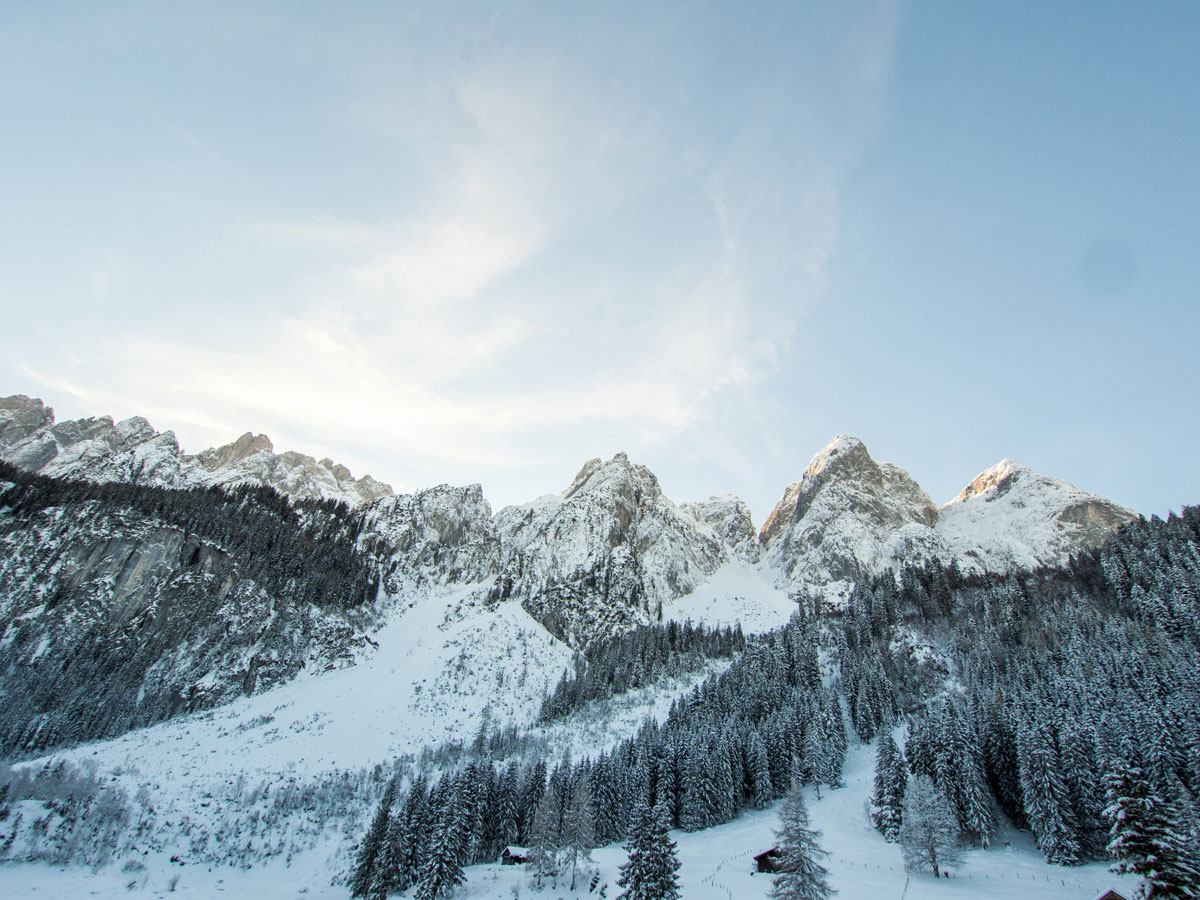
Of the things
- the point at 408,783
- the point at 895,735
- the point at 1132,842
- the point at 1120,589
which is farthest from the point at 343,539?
the point at 1120,589

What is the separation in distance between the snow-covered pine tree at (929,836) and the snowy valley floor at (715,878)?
4.29ft

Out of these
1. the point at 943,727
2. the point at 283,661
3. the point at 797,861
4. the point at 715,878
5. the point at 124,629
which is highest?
the point at 124,629

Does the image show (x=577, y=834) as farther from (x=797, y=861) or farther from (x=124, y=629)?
(x=124, y=629)

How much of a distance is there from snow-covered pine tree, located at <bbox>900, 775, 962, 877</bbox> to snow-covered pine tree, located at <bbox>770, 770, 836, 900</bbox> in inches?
960

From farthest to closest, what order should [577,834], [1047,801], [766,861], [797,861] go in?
[1047,801] < [577,834] < [766,861] < [797,861]

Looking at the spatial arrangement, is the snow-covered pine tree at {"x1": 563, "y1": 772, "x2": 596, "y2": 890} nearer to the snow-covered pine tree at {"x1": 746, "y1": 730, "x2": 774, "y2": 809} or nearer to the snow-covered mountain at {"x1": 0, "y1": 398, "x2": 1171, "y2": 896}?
the snow-covered mountain at {"x1": 0, "y1": 398, "x2": 1171, "y2": 896}

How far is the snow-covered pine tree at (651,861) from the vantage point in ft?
116

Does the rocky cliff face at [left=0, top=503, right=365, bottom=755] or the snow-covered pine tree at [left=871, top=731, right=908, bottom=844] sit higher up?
the rocky cliff face at [left=0, top=503, right=365, bottom=755]

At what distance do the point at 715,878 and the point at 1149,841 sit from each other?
32497 millimetres

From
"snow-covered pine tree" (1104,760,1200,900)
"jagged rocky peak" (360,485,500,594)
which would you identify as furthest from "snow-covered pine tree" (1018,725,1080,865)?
"jagged rocky peak" (360,485,500,594)

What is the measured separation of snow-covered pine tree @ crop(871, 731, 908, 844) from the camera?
61625 mm

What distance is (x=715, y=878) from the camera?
158 ft

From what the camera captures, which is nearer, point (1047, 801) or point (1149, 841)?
point (1149, 841)

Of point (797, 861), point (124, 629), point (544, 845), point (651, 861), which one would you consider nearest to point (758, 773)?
point (544, 845)
